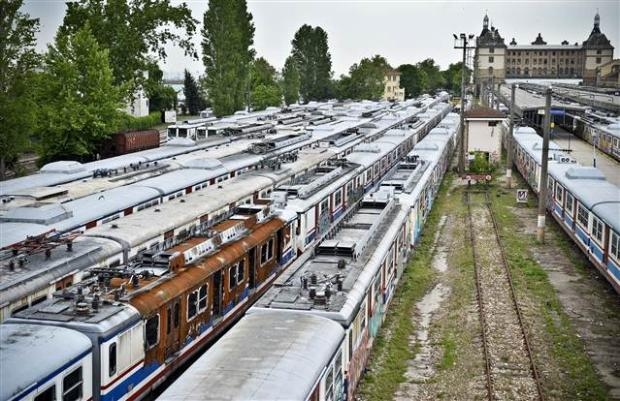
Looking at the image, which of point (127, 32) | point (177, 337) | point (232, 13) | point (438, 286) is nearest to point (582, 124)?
point (232, 13)

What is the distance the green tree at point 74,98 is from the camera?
133 feet

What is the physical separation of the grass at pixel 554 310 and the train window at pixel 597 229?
2126 mm

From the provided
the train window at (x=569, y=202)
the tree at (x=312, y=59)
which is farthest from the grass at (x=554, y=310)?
the tree at (x=312, y=59)

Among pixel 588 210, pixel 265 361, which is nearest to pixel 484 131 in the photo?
pixel 588 210

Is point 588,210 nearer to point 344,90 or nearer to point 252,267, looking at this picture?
point 252,267

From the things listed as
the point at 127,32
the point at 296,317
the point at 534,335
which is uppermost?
the point at 127,32

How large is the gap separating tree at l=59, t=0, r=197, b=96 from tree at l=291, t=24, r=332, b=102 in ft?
178

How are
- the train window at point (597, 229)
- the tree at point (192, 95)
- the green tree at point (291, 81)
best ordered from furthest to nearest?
1. the tree at point (192, 95)
2. the green tree at point (291, 81)
3. the train window at point (597, 229)

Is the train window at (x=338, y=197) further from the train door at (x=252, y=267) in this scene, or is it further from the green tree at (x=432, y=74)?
the green tree at (x=432, y=74)

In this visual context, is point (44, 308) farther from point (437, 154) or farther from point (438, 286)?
point (437, 154)

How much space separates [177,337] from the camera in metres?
15.2

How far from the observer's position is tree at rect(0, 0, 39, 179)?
33.5 meters

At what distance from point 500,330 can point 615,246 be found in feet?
18.2

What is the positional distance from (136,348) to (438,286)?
1367cm
